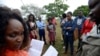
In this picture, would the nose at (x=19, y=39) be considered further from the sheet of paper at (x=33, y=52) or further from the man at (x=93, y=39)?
the man at (x=93, y=39)

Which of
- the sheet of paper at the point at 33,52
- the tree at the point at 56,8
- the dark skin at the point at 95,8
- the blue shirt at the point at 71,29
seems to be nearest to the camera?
the dark skin at the point at 95,8

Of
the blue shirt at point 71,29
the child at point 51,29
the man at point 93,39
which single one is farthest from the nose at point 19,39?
the child at point 51,29

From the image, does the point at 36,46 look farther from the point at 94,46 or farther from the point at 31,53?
the point at 94,46

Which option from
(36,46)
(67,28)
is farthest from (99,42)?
(67,28)

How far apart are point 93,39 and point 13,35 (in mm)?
503

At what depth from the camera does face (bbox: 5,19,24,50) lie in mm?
1819

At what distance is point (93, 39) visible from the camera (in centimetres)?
166

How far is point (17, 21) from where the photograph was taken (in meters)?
1.87

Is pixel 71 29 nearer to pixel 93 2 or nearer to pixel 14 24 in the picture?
pixel 14 24

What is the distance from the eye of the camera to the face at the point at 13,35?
182 centimetres

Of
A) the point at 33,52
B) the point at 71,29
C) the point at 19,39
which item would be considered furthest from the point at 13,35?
the point at 71,29

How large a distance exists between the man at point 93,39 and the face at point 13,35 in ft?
1.29

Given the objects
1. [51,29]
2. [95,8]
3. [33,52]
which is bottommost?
[51,29]

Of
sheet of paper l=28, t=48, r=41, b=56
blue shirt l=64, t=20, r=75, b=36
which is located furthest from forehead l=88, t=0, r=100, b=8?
blue shirt l=64, t=20, r=75, b=36
